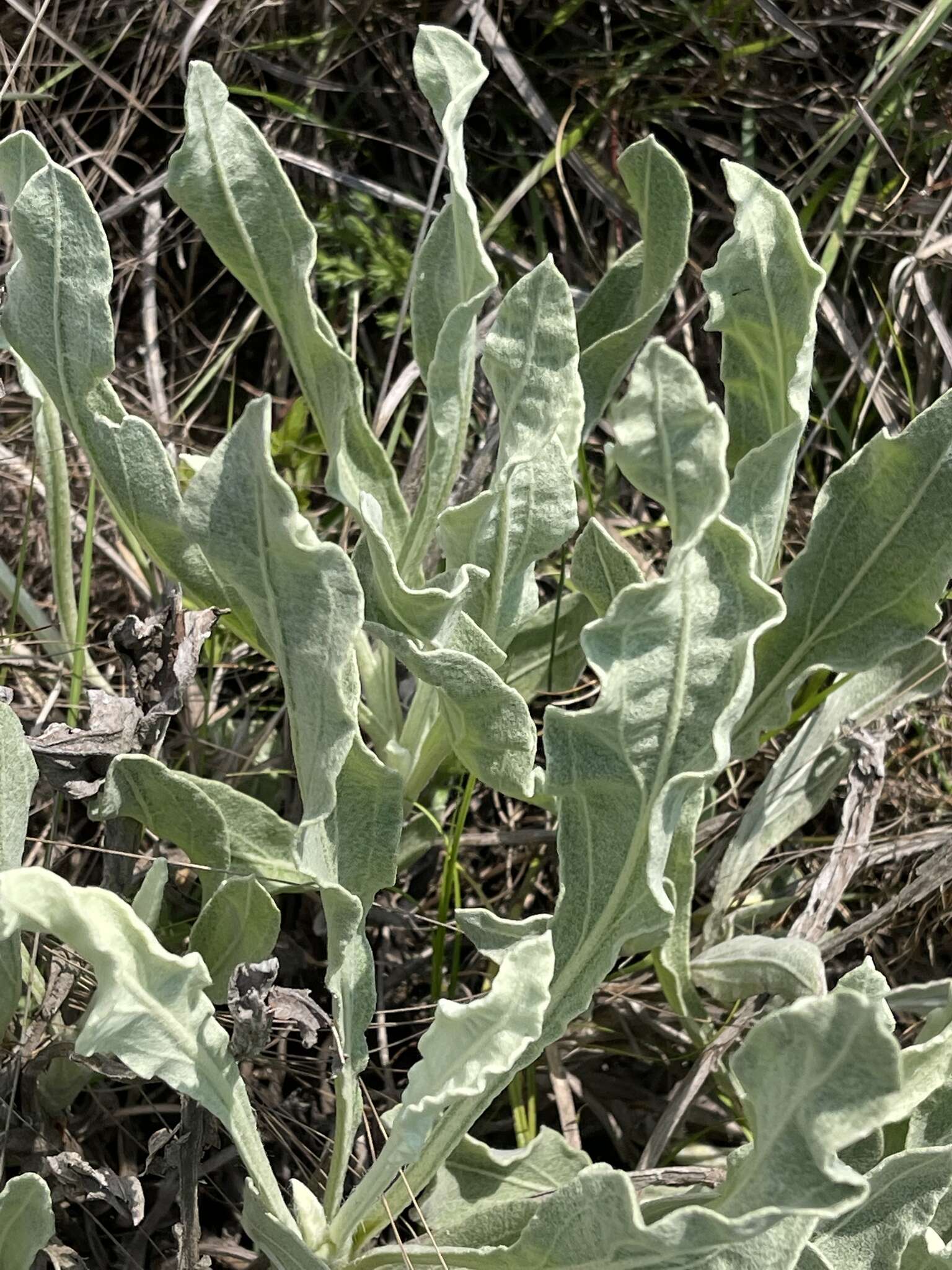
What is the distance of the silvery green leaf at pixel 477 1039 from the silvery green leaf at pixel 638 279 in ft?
2.34

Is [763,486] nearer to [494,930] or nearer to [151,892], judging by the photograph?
[494,930]

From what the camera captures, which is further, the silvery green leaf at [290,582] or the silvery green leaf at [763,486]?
the silvery green leaf at [763,486]

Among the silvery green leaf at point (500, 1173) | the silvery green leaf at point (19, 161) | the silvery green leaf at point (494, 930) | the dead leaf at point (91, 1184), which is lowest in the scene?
the dead leaf at point (91, 1184)

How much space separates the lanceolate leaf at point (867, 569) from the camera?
4.45ft

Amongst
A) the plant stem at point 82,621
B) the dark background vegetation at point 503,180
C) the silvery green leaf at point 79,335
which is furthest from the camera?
the dark background vegetation at point 503,180

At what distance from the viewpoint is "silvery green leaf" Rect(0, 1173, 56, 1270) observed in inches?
46.2

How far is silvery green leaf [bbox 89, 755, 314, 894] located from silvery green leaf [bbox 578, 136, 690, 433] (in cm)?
59

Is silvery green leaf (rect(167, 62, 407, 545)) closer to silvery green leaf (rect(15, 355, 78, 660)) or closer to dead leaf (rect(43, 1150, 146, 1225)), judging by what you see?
silvery green leaf (rect(15, 355, 78, 660))

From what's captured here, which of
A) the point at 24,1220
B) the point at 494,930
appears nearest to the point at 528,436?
the point at 494,930

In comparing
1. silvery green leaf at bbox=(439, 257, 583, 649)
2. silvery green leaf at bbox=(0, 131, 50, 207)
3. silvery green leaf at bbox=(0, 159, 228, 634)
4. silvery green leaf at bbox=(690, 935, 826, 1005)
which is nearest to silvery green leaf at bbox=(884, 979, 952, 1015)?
silvery green leaf at bbox=(690, 935, 826, 1005)

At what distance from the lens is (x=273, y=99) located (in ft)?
6.55

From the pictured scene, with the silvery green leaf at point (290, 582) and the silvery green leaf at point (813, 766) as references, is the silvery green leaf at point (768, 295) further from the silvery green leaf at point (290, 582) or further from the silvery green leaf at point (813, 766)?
the silvery green leaf at point (290, 582)

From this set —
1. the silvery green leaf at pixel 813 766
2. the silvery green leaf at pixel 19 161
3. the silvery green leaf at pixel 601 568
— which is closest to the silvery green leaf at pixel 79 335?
the silvery green leaf at pixel 19 161

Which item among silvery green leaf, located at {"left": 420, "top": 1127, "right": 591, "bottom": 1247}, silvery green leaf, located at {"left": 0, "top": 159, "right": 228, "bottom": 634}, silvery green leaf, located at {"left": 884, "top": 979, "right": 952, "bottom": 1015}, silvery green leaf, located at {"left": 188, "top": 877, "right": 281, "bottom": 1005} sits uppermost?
silvery green leaf, located at {"left": 0, "top": 159, "right": 228, "bottom": 634}
